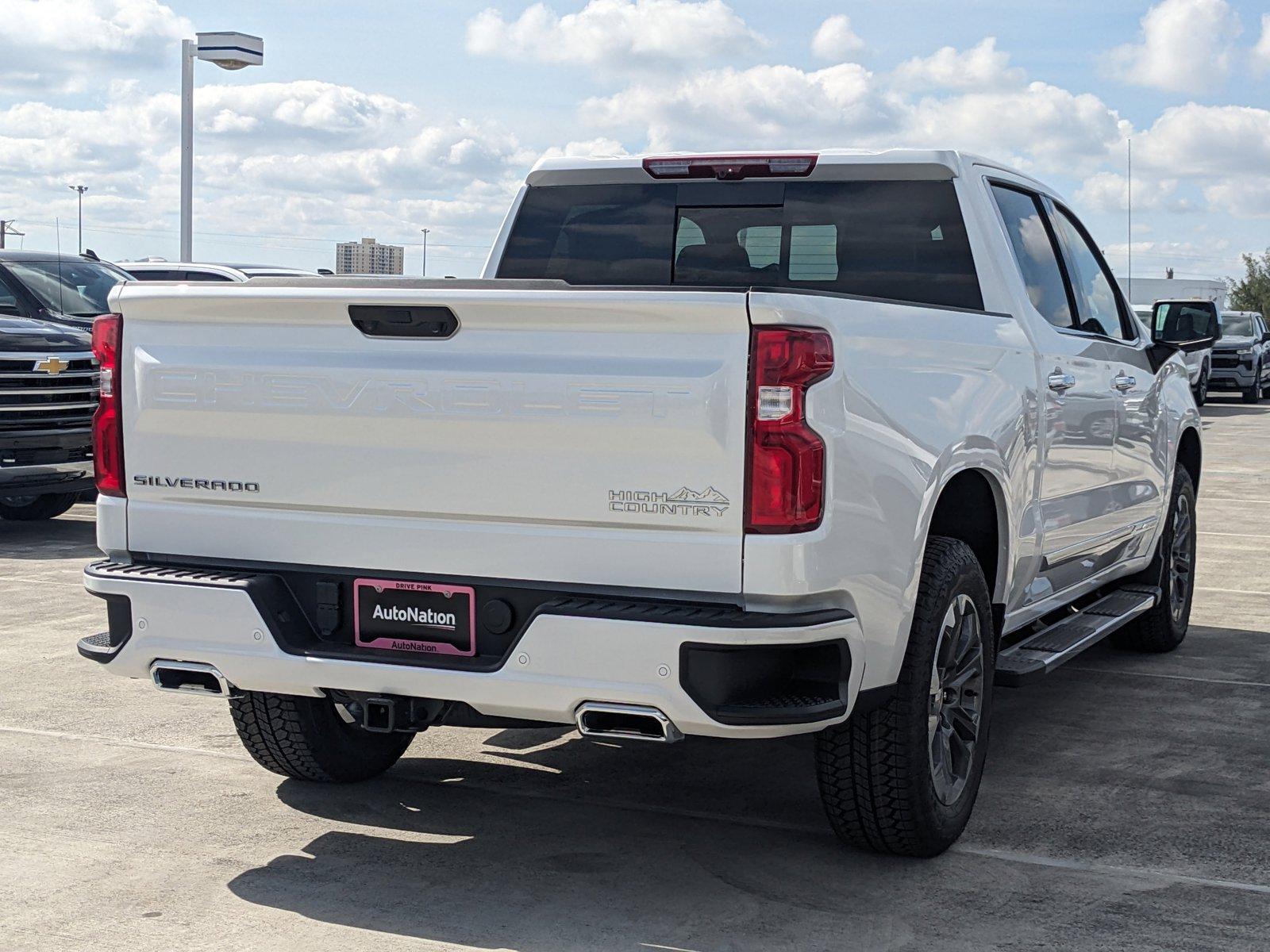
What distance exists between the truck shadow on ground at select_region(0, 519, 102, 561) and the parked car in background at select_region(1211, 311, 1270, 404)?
Result: 27048mm

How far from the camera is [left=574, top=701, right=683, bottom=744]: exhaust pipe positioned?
413 cm

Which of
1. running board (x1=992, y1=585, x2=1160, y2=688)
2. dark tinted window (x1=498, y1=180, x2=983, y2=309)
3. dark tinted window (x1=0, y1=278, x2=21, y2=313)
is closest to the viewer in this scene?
running board (x1=992, y1=585, x2=1160, y2=688)

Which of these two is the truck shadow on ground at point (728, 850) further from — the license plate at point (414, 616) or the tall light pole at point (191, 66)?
the tall light pole at point (191, 66)

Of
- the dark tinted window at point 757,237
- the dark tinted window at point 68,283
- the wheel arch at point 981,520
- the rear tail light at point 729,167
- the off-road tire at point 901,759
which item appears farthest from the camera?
the dark tinted window at point 68,283

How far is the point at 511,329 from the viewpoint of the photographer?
4.21 metres

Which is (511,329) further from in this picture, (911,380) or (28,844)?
(28,844)

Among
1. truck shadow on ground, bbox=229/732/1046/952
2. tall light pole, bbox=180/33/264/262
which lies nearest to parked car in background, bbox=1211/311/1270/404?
tall light pole, bbox=180/33/264/262

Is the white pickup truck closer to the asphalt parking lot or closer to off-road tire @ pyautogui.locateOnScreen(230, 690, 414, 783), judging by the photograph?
off-road tire @ pyautogui.locateOnScreen(230, 690, 414, 783)

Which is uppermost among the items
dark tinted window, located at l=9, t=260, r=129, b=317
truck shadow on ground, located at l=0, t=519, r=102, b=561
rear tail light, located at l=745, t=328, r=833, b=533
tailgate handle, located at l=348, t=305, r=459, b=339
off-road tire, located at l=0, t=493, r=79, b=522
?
dark tinted window, located at l=9, t=260, r=129, b=317

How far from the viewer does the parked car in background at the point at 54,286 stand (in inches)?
534

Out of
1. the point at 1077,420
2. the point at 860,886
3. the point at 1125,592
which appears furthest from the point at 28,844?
the point at 1125,592

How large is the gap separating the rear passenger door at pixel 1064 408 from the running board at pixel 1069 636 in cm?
18

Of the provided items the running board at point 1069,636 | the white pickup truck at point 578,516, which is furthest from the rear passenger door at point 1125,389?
the white pickup truck at point 578,516

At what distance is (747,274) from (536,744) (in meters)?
1.93
